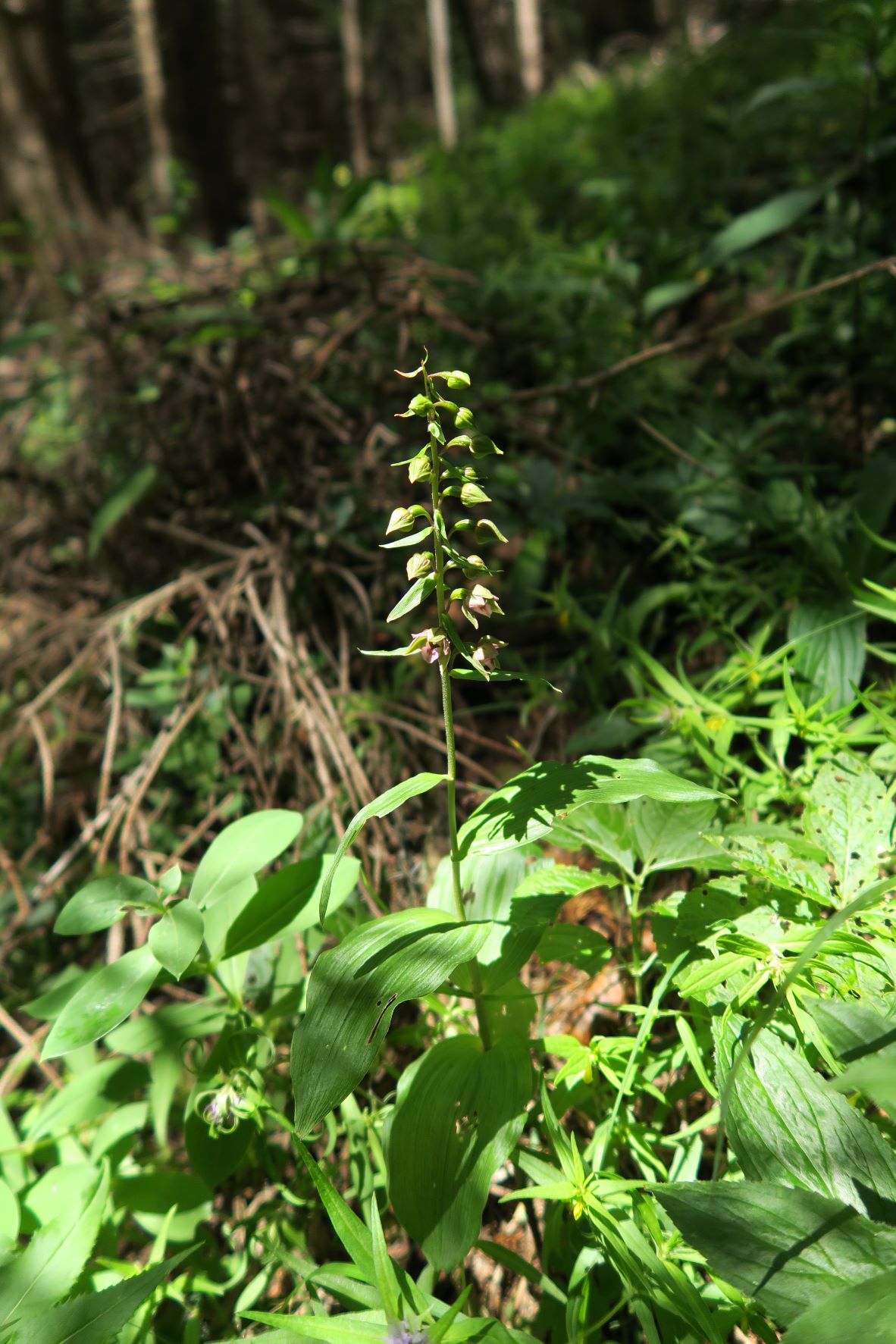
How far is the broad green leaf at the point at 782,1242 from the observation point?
36.9 inches

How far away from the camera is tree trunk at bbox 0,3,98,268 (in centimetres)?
520

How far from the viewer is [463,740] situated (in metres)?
2.21

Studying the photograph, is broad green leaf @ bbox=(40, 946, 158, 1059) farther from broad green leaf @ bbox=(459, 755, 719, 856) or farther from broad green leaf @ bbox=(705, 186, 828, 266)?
broad green leaf @ bbox=(705, 186, 828, 266)

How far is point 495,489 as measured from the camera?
2543mm

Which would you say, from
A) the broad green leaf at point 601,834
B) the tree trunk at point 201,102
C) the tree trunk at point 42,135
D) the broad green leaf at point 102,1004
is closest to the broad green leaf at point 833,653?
the broad green leaf at point 601,834

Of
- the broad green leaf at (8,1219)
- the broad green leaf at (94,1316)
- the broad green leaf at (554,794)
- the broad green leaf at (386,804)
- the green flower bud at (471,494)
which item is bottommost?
the broad green leaf at (8,1219)

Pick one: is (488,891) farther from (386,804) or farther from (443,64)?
(443,64)

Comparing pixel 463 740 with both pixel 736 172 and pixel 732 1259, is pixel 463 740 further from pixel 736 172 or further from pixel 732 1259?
pixel 736 172

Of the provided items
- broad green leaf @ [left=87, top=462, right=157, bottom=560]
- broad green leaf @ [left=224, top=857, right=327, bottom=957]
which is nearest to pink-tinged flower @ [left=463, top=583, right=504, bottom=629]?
broad green leaf @ [left=224, top=857, right=327, bottom=957]

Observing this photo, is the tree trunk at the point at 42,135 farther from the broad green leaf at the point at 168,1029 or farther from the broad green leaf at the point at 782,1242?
the broad green leaf at the point at 782,1242

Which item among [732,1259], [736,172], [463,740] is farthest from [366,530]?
[736,172]

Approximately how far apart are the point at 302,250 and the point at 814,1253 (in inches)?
138

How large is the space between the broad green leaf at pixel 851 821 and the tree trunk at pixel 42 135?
18.0 ft

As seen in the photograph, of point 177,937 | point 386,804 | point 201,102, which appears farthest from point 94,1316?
point 201,102
